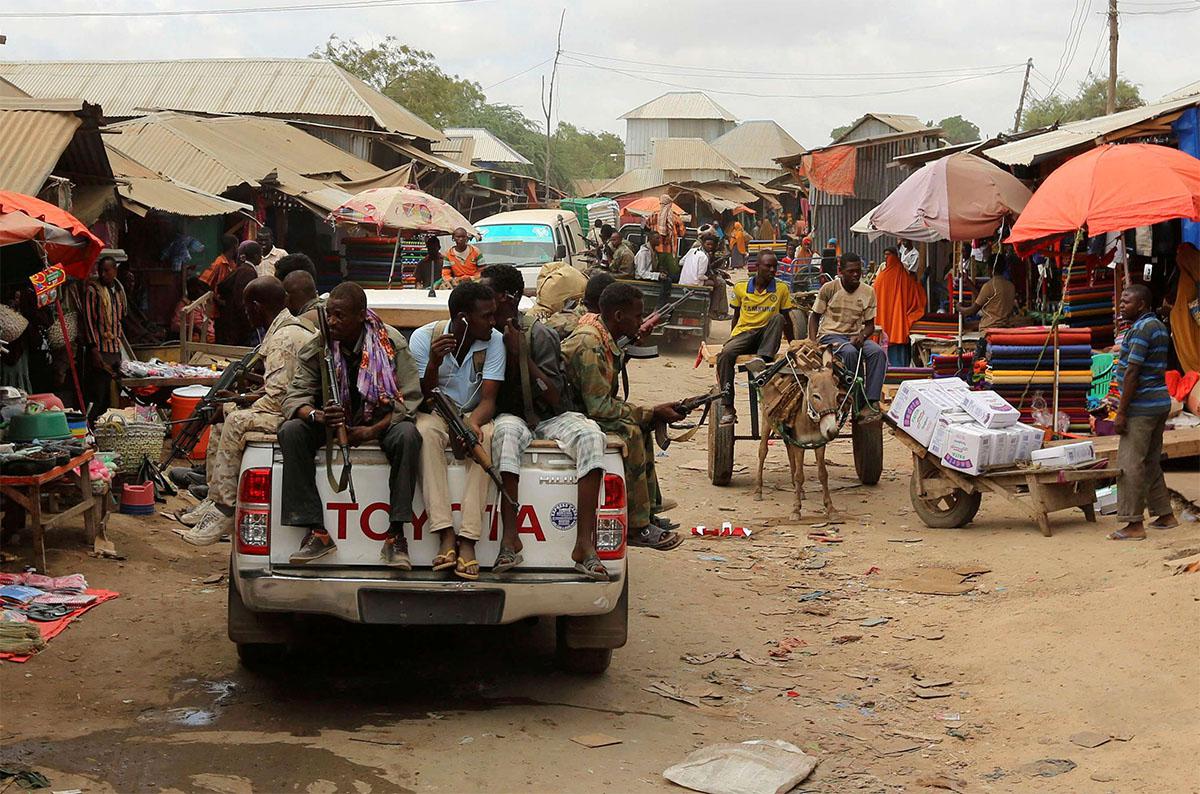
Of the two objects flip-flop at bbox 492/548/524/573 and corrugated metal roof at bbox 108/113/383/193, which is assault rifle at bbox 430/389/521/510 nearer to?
flip-flop at bbox 492/548/524/573

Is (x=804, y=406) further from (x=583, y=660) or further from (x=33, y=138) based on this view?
(x=33, y=138)


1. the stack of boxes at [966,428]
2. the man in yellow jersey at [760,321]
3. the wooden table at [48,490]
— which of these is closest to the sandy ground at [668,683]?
the wooden table at [48,490]

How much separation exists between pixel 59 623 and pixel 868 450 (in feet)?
25.3

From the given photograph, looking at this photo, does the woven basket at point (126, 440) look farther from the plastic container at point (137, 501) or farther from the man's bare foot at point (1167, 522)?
the man's bare foot at point (1167, 522)

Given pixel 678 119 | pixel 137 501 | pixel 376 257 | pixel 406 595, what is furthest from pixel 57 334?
pixel 678 119

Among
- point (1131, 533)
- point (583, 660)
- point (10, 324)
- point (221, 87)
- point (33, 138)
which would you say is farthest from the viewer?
point (221, 87)

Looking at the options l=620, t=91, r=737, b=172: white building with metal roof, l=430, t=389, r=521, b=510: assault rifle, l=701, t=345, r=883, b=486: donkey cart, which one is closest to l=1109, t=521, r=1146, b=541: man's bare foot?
l=701, t=345, r=883, b=486: donkey cart

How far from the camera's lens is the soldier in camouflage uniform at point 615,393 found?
6.94 metres

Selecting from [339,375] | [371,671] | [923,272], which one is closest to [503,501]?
[339,375]

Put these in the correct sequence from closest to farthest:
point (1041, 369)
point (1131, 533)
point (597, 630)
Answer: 1. point (597, 630)
2. point (1131, 533)
3. point (1041, 369)

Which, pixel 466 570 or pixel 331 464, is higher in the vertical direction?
pixel 331 464

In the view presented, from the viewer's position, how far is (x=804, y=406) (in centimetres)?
1133

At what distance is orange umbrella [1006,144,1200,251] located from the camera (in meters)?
11.4

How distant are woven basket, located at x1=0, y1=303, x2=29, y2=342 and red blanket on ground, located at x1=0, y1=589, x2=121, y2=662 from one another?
12.2ft
